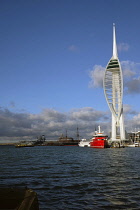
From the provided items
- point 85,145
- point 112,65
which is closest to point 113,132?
point 85,145

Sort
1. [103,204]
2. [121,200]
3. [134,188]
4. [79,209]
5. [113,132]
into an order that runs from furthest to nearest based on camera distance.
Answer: [113,132]
[134,188]
[121,200]
[103,204]
[79,209]

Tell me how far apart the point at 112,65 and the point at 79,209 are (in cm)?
18793

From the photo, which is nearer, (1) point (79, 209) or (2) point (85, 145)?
(1) point (79, 209)

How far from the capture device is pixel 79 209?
37.1ft

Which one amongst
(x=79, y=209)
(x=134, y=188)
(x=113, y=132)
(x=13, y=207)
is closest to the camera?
(x=13, y=207)

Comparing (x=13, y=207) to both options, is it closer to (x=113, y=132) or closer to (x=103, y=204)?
(x=103, y=204)

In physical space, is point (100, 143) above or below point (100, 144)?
above

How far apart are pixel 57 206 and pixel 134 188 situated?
6.76 m

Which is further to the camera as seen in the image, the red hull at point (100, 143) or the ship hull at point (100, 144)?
the red hull at point (100, 143)

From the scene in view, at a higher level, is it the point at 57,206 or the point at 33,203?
the point at 33,203

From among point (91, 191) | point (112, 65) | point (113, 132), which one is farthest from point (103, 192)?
point (112, 65)

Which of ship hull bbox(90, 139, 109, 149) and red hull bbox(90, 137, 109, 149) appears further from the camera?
red hull bbox(90, 137, 109, 149)

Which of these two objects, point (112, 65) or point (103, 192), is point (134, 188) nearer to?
point (103, 192)

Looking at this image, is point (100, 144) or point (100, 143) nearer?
point (100, 143)
